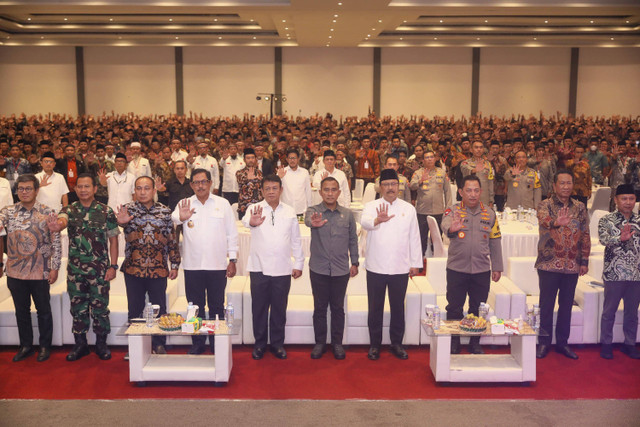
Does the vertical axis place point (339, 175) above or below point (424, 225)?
above

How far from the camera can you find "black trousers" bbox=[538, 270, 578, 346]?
570cm

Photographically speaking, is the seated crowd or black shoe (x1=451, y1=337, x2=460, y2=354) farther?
black shoe (x1=451, y1=337, x2=460, y2=354)

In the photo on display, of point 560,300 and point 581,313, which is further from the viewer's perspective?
point 581,313

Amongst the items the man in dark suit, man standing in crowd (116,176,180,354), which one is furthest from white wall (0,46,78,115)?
man standing in crowd (116,176,180,354)

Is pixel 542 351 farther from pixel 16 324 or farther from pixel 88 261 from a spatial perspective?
pixel 16 324

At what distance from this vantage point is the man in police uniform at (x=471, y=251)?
5555mm

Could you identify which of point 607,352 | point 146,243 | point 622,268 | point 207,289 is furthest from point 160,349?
point 622,268

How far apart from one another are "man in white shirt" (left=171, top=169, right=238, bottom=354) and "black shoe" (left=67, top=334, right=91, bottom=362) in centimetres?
92

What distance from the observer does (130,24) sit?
66.7 ft

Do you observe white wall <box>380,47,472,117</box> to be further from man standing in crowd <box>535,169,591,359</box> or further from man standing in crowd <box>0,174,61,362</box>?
man standing in crowd <box>0,174,61,362</box>

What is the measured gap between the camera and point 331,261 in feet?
18.6

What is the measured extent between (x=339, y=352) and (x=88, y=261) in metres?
2.23

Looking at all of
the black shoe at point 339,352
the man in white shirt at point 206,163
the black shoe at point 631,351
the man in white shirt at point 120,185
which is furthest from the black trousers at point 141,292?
the man in white shirt at point 206,163

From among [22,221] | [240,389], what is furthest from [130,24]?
[240,389]
